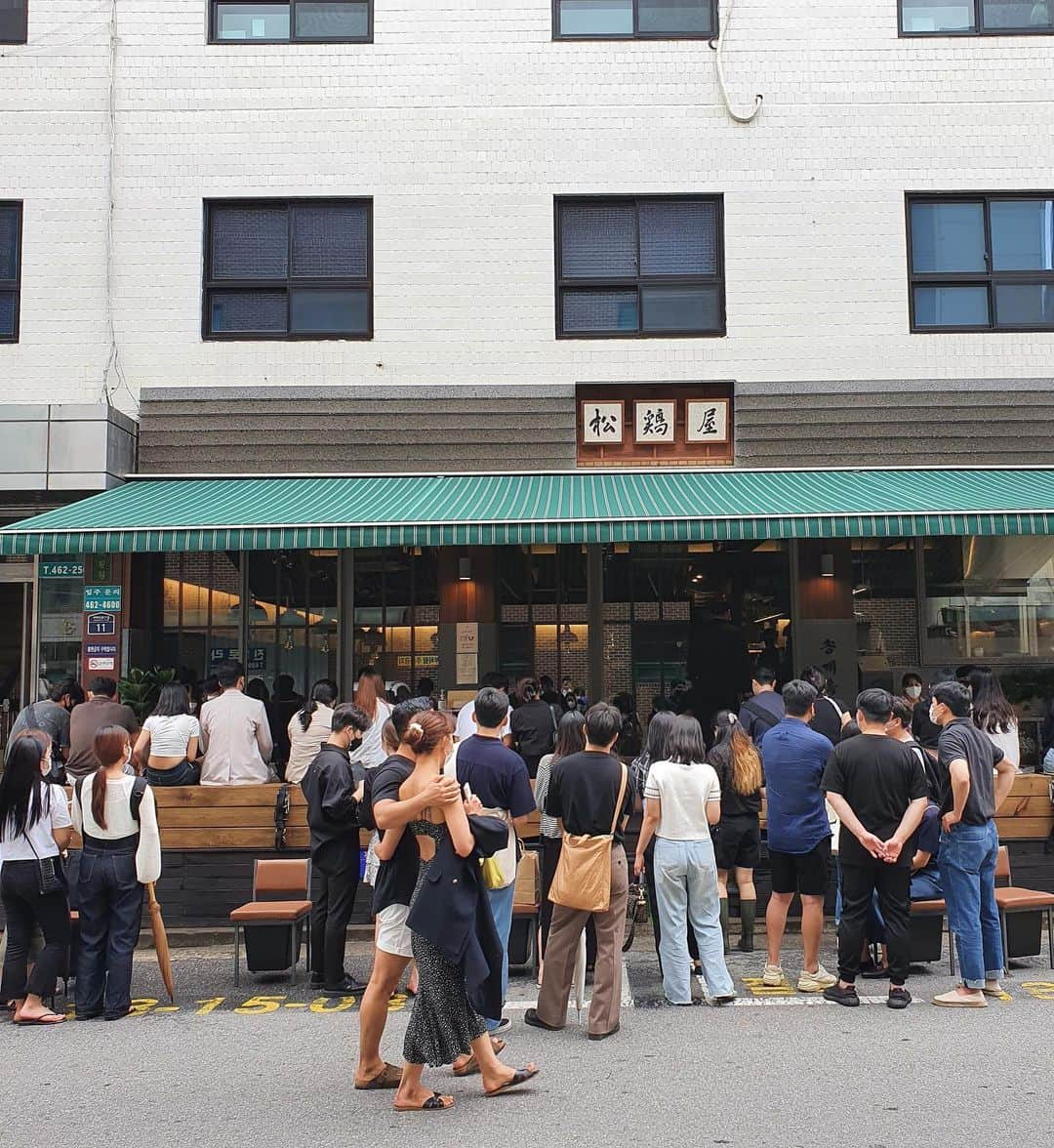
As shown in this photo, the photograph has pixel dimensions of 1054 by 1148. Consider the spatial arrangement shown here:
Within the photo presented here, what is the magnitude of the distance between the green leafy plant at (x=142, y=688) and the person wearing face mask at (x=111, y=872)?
4073 millimetres

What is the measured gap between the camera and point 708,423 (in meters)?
12.0

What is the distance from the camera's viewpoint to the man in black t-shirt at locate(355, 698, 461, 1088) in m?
5.29

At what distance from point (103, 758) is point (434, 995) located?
284cm

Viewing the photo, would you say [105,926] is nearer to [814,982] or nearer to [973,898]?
[814,982]

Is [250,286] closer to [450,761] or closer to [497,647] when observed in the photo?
[497,647]

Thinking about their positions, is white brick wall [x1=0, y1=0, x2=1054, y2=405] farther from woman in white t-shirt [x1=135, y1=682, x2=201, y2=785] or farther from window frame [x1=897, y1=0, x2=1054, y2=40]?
woman in white t-shirt [x1=135, y1=682, x2=201, y2=785]

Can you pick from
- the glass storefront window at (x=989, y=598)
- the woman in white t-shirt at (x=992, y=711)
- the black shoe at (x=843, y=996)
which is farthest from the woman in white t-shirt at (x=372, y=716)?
the glass storefront window at (x=989, y=598)

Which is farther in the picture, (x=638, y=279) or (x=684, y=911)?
(x=638, y=279)

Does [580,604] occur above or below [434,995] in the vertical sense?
above

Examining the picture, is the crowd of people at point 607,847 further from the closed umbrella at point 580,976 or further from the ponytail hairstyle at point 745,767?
the closed umbrella at point 580,976

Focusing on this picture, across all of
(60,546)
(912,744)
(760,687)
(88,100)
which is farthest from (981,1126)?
(88,100)

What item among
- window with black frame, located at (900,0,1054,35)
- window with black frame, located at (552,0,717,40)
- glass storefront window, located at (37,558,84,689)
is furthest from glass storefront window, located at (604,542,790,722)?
window with black frame, located at (900,0,1054,35)

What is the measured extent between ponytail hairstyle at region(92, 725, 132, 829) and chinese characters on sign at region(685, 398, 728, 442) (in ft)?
22.8

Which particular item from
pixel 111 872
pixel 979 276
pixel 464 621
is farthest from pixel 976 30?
pixel 111 872
